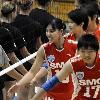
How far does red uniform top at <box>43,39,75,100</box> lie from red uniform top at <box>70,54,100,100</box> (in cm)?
78

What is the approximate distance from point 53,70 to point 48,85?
1.05 m

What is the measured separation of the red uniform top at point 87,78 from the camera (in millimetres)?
3789

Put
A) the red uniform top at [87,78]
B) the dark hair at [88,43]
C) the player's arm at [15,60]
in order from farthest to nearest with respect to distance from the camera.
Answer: the player's arm at [15,60], the red uniform top at [87,78], the dark hair at [88,43]

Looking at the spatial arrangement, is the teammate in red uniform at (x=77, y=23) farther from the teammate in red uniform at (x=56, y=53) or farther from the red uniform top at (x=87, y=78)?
the red uniform top at (x=87, y=78)

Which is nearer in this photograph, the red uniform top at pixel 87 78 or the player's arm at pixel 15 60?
the red uniform top at pixel 87 78

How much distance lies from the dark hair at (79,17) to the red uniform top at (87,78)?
97cm

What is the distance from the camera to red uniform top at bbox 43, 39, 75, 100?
4.60m

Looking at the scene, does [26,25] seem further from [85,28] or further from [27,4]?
[85,28]

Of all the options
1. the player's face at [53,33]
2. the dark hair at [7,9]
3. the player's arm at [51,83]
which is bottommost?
the player's arm at [51,83]

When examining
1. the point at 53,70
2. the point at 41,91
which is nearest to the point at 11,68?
the point at 53,70

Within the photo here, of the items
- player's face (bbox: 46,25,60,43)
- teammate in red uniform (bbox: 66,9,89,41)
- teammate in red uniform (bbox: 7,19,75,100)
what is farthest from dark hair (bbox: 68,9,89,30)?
player's face (bbox: 46,25,60,43)

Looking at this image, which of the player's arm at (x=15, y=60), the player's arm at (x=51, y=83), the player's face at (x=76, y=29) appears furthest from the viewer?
the player's arm at (x=15, y=60)

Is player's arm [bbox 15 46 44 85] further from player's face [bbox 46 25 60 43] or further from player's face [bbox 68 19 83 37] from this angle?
player's face [bbox 68 19 83 37]

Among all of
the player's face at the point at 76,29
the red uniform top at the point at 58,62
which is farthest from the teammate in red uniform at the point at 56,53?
the player's face at the point at 76,29
